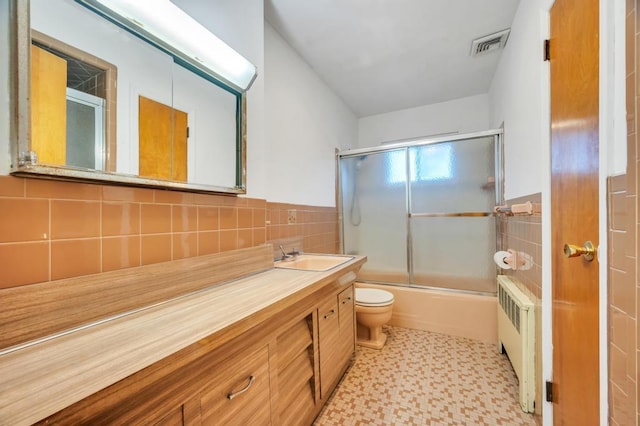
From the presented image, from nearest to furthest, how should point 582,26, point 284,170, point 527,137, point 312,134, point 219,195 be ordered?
point 582,26 < point 219,195 < point 527,137 < point 284,170 < point 312,134

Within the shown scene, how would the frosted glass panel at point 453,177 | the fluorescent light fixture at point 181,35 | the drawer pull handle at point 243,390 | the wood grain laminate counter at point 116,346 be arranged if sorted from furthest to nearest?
the frosted glass panel at point 453,177
the fluorescent light fixture at point 181,35
the drawer pull handle at point 243,390
the wood grain laminate counter at point 116,346

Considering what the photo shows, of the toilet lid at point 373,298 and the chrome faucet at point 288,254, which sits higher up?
the chrome faucet at point 288,254

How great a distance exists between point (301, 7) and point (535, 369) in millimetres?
2551

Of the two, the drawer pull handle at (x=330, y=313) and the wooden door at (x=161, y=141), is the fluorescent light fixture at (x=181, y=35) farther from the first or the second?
the drawer pull handle at (x=330, y=313)

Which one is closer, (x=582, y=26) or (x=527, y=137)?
(x=582, y=26)

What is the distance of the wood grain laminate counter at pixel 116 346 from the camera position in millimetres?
442

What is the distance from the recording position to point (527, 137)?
149 cm

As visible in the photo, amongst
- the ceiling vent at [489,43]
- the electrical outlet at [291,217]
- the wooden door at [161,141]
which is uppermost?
the ceiling vent at [489,43]

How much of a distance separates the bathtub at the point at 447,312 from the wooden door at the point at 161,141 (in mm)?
2225

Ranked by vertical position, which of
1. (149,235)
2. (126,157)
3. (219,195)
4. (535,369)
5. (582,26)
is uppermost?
(582,26)

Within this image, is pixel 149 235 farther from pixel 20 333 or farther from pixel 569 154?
pixel 569 154

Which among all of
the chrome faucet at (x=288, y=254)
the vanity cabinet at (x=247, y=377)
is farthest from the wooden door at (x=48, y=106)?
the chrome faucet at (x=288, y=254)

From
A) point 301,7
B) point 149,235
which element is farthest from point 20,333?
point 301,7

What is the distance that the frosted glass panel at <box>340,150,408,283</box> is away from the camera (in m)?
2.68
